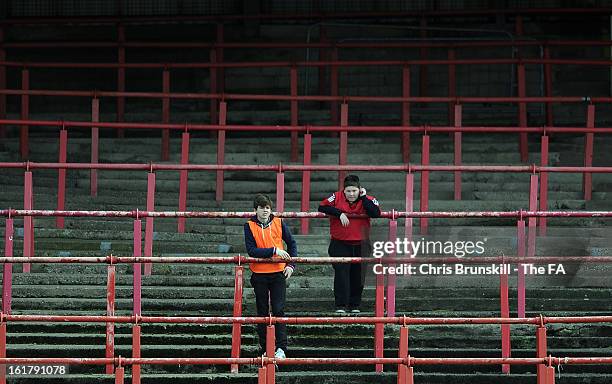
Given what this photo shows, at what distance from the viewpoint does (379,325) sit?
1267 cm

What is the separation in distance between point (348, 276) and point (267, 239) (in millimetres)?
998

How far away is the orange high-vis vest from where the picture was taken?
12680 millimetres

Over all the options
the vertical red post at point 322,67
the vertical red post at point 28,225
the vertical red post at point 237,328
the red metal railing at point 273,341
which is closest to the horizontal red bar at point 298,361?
the red metal railing at point 273,341

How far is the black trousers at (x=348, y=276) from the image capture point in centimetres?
1338

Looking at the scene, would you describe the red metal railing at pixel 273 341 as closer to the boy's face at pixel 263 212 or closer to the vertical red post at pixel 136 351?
the vertical red post at pixel 136 351

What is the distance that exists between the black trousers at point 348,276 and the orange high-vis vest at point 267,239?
2.50ft

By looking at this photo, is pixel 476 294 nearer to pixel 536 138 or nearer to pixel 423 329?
pixel 423 329

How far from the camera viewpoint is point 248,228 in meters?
12.7

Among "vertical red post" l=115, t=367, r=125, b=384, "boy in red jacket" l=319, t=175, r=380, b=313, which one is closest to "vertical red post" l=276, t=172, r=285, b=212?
"boy in red jacket" l=319, t=175, r=380, b=313

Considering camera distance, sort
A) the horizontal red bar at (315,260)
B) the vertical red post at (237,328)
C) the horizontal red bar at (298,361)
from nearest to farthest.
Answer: the horizontal red bar at (298,361), the horizontal red bar at (315,260), the vertical red post at (237,328)

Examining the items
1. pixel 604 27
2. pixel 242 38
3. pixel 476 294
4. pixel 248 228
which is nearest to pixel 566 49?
pixel 604 27

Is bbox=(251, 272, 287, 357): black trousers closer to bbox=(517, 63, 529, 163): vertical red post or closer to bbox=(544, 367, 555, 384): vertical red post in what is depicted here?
bbox=(544, 367, 555, 384): vertical red post

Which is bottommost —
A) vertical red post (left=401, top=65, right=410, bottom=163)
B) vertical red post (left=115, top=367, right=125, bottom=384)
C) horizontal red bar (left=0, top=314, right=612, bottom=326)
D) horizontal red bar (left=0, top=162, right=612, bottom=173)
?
vertical red post (left=115, top=367, right=125, bottom=384)

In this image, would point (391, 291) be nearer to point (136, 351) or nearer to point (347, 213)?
point (347, 213)
